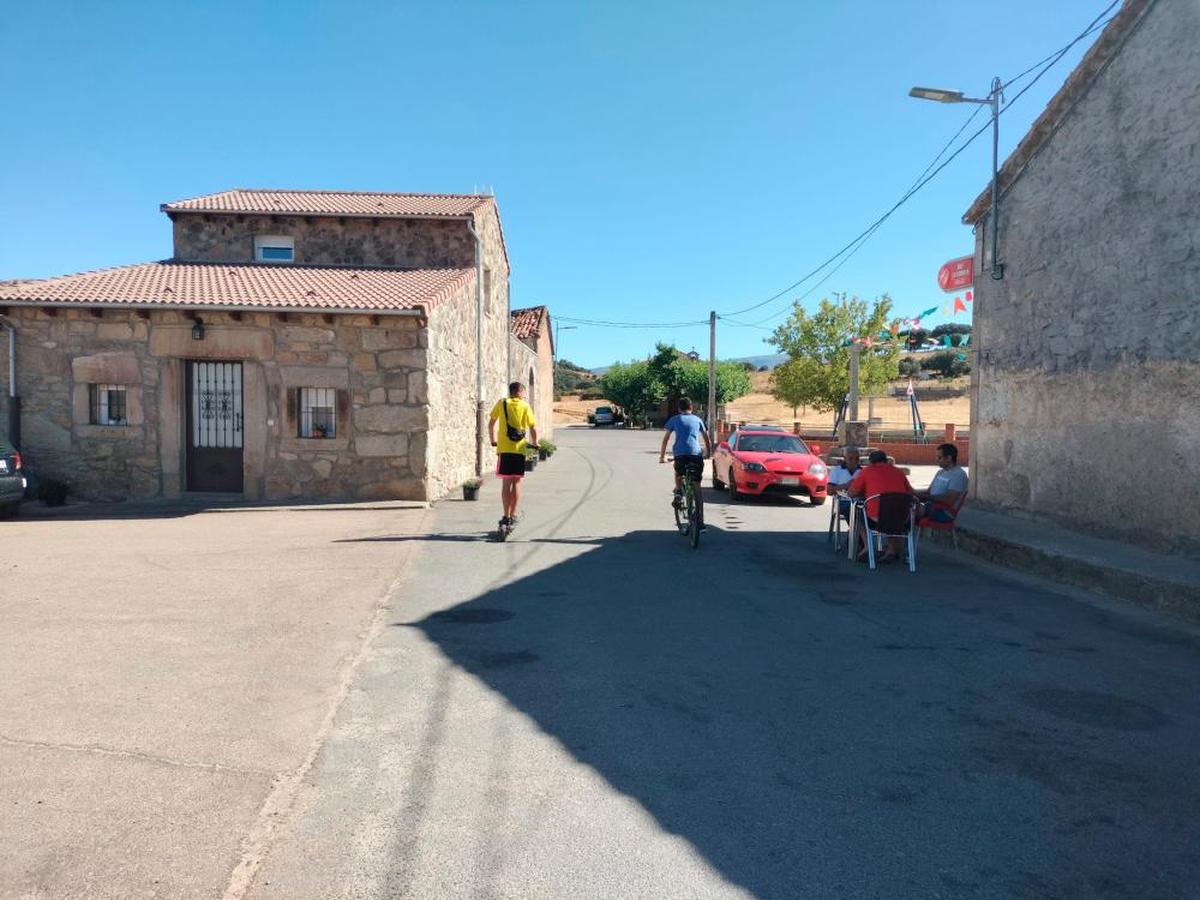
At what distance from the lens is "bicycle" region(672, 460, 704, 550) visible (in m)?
9.38

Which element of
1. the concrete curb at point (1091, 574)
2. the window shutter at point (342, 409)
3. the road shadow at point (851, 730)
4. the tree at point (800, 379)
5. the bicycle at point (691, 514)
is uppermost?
the tree at point (800, 379)

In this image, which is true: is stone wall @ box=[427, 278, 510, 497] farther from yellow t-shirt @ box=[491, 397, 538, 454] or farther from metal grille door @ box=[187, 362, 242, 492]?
yellow t-shirt @ box=[491, 397, 538, 454]

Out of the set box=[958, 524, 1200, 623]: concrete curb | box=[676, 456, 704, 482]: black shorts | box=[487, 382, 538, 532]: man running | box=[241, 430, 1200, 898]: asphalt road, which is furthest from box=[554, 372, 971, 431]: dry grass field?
box=[241, 430, 1200, 898]: asphalt road

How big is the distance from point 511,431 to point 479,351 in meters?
8.98

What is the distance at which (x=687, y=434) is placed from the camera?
32.8 feet

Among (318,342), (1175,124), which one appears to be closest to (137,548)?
(318,342)

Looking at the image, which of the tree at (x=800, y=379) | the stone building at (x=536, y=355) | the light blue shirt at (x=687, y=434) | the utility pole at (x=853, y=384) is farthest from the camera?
the tree at (x=800, y=379)

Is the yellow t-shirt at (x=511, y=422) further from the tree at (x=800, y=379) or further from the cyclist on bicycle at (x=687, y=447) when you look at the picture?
the tree at (x=800, y=379)

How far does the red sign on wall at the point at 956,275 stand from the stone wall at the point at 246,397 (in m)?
8.10

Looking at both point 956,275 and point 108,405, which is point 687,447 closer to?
point 956,275

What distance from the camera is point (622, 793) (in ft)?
11.0

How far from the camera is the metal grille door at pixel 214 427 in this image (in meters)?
13.1

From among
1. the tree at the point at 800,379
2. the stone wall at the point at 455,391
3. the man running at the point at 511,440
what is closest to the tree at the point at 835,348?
the tree at the point at 800,379

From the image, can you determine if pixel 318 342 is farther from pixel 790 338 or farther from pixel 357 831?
pixel 790 338
